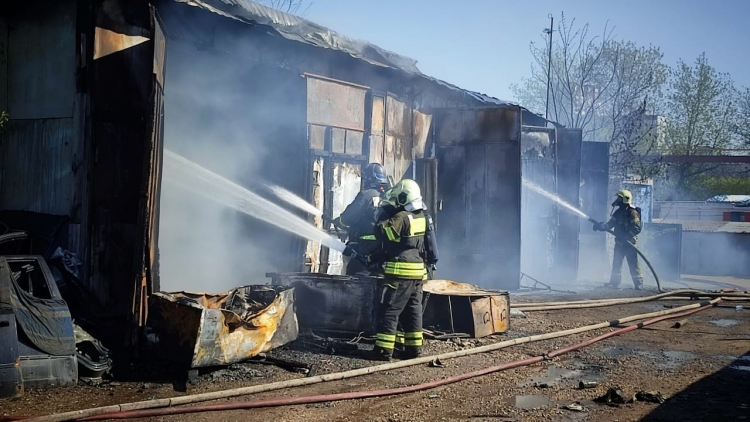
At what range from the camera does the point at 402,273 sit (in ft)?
23.0

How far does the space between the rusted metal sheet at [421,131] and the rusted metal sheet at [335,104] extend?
2124 mm

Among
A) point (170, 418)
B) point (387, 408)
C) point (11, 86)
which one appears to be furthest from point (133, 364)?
point (11, 86)

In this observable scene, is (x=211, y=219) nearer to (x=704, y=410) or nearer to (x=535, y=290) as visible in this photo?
(x=535, y=290)

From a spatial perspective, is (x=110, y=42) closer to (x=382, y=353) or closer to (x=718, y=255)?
(x=382, y=353)

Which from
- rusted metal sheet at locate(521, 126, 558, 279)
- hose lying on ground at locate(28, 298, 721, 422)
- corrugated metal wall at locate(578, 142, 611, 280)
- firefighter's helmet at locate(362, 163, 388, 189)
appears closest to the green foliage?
corrugated metal wall at locate(578, 142, 611, 280)

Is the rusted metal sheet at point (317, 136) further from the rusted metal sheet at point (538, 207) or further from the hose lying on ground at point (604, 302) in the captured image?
the rusted metal sheet at point (538, 207)

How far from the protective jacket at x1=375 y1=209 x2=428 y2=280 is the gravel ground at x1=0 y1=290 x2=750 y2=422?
3.16 ft

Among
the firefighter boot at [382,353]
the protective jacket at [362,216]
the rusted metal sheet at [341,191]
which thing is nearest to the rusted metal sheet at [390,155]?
the rusted metal sheet at [341,191]

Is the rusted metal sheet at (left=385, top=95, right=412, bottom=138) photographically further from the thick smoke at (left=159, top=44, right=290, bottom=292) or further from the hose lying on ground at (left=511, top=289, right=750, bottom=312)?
the hose lying on ground at (left=511, top=289, right=750, bottom=312)

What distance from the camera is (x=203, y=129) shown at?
10562 millimetres

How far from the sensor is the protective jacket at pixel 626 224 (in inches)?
560

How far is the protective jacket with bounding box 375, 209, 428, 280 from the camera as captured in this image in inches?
277

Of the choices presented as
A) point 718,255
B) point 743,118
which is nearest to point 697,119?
point 743,118

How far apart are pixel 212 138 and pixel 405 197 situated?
459 centimetres
